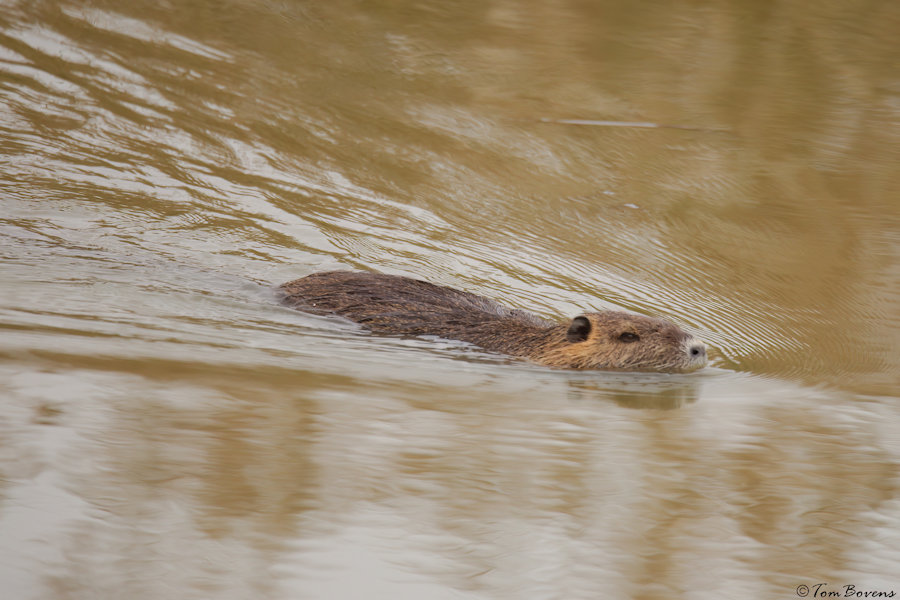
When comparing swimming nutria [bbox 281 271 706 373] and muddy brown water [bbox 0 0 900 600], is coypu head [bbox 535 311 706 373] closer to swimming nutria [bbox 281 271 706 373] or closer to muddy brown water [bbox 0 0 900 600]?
swimming nutria [bbox 281 271 706 373]

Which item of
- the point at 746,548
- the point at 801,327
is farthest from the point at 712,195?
the point at 746,548

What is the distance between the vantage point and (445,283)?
6152 mm

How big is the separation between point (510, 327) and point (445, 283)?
130 centimetres

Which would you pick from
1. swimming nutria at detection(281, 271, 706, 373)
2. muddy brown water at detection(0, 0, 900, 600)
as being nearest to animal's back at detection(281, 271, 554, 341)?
swimming nutria at detection(281, 271, 706, 373)

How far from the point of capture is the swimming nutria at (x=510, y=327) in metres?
4.71

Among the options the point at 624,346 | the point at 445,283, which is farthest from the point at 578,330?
the point at 445,283

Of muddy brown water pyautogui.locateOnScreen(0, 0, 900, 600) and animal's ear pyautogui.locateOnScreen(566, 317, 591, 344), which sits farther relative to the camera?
animal's ear pyautogui.locateOnScreen(566, 317, 591, 344)

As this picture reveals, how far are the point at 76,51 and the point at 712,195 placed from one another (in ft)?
17.2

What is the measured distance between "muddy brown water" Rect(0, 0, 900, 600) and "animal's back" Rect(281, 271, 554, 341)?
13cm

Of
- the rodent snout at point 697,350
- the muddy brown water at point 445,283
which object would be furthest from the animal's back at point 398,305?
the rodent snout at point 697,350

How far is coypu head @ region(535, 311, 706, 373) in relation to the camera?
4660 millimetres

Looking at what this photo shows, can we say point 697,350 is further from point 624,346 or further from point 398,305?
point 398,305

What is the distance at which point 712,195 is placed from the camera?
23.5 feet

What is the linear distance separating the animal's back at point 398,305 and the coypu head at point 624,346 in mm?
249
